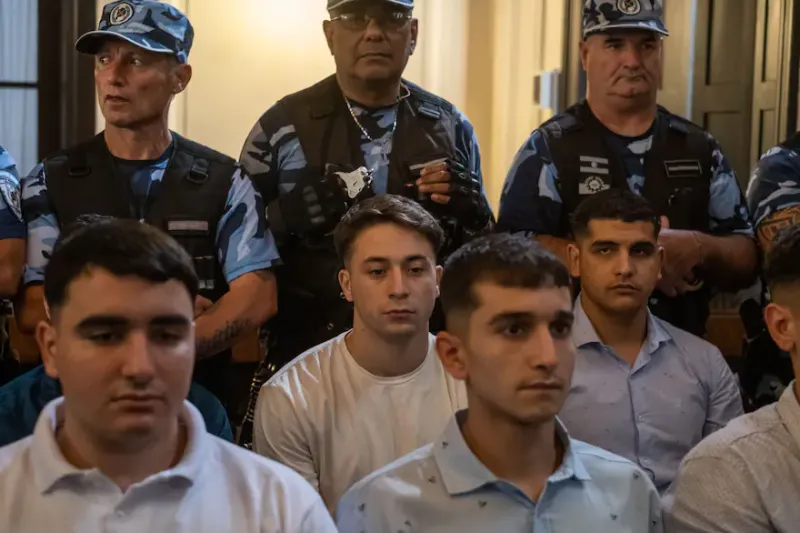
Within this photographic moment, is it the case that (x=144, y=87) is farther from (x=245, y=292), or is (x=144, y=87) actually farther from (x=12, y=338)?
(x=12, y=338)

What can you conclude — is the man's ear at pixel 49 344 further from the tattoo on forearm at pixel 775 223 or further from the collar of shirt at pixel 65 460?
the tattoo on forearm at pixel 775 223

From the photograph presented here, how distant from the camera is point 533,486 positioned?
149 centimetres

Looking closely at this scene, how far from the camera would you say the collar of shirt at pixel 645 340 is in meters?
2.05

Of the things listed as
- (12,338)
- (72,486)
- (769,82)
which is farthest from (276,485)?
(769,82)

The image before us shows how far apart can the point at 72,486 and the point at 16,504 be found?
0.07 metres

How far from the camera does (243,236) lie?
213cm

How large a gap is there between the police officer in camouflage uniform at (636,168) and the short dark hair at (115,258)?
112cm

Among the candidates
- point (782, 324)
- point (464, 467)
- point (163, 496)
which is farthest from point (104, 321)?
point (782, 324)

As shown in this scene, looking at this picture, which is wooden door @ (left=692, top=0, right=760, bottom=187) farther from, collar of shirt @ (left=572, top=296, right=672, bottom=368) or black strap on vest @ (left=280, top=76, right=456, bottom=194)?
collar of shirt @ (left=572, top=296, right=672, bottom=368)

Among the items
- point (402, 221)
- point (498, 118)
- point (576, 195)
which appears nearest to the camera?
point (402, 221)

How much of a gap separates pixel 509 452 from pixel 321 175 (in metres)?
1.00

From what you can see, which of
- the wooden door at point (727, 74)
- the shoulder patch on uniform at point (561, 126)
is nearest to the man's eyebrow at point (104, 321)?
the shoulder patch on uniform at point (561, 126)

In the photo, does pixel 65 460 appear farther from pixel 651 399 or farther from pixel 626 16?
pixel 626 16

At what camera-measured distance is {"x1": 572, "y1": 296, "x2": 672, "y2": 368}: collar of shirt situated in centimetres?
205
